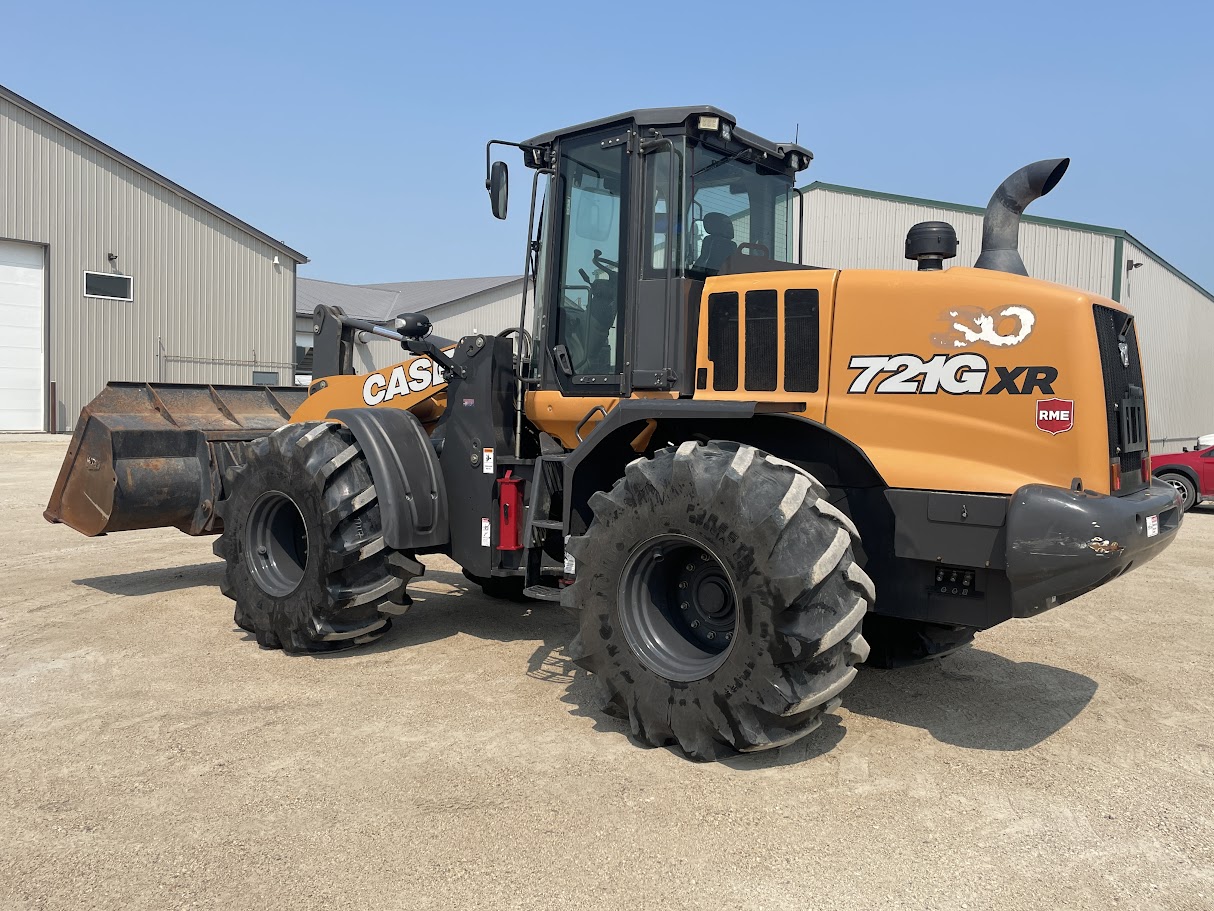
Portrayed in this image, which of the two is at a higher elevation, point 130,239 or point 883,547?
point 130,239

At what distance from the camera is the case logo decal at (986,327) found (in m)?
4.19

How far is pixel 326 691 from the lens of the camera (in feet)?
17.5

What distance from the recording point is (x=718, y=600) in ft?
15.1

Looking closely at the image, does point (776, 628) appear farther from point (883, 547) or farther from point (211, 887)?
point (211, 887)

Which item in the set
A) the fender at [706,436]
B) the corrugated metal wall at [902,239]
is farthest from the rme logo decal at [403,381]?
the corrugated metal wall at [902,239]

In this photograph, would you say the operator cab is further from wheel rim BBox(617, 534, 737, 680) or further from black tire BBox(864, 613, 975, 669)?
black tire BBox(864, 613, 975, 669)

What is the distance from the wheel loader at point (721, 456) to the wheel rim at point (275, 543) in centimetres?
1

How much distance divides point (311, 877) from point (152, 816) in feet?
2.82

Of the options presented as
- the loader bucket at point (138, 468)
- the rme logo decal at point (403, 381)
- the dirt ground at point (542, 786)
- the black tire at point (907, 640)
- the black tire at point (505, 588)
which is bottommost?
the dirt ground at point (542, 786)

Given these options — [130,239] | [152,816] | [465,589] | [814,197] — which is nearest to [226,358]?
[130,239]

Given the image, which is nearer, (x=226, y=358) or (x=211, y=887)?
(x=211, y=887)

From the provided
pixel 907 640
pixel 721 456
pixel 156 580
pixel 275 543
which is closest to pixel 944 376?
pixel 721 456

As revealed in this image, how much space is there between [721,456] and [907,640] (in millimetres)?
1972

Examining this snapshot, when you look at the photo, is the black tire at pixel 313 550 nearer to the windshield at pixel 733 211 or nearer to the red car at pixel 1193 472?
the windshield at pixel 733 211
